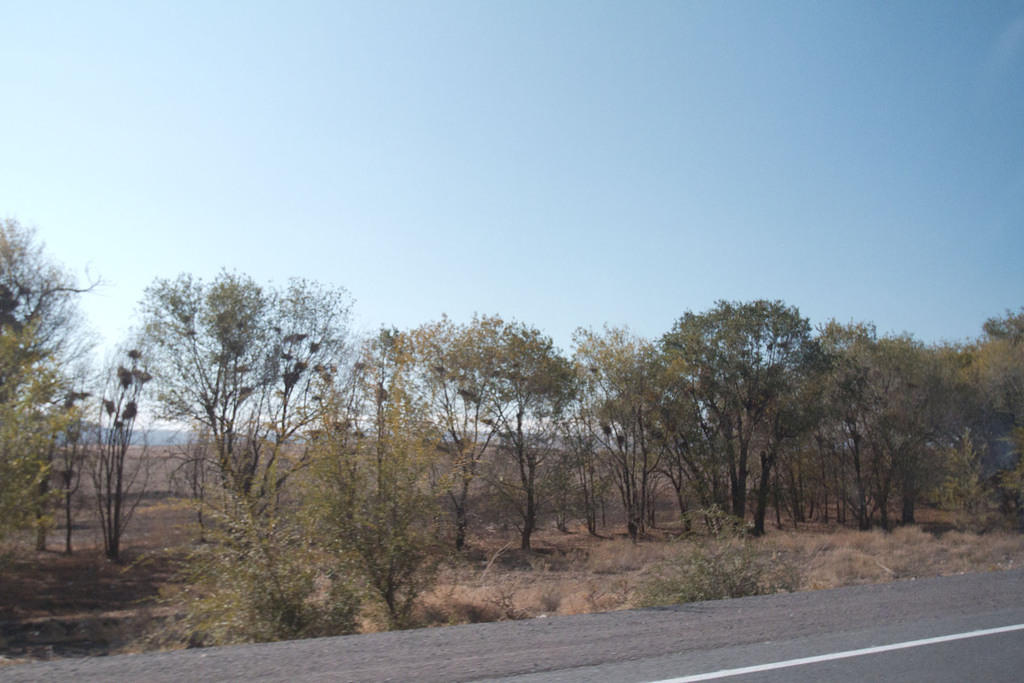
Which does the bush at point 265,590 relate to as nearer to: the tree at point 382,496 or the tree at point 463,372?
the tree at point 382,496

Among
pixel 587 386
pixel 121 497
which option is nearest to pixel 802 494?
pixel 587 386

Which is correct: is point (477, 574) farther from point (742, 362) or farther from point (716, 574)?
point (742, 362)

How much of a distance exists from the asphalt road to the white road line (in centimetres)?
8

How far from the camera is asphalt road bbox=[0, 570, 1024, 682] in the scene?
18.7 feet

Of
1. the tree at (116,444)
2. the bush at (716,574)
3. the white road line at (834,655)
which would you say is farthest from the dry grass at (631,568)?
the tree at (116,444)

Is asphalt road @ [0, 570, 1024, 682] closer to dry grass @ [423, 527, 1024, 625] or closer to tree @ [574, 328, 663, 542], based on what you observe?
Answer: dry grass @ [423, 527, 1024, 625]

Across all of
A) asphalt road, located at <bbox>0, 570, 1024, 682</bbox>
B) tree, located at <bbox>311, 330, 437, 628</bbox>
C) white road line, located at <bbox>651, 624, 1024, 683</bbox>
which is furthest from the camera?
tree, located at <bbox>311, 330, 437, 628</bbox>

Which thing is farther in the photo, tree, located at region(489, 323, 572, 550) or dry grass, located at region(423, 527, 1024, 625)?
tree, located at region(489, 323, 572, 550)

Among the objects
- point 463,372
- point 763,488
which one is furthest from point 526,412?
point 763,488

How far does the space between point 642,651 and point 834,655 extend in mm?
1776

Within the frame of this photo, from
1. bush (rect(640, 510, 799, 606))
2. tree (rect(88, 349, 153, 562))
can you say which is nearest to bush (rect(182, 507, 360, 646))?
bush (rect(640, 510, 799, 606))

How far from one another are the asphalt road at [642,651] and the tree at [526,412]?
23.6 metres

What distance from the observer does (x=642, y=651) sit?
6.44 metres

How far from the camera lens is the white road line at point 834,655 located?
217 inches
